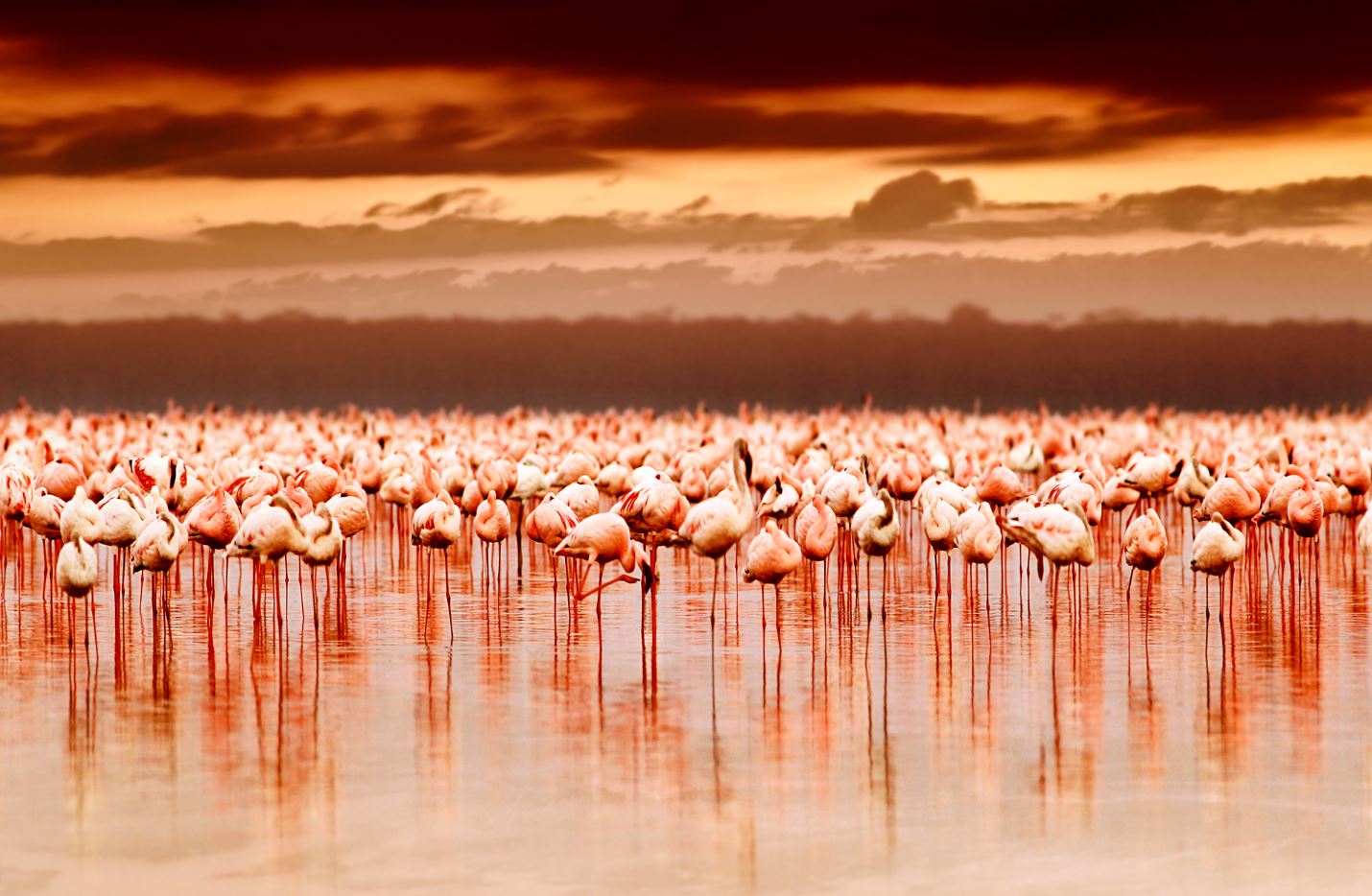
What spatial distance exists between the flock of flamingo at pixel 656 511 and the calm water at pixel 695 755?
668 millimetres

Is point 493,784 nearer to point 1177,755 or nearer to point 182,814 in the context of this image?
point 182,814

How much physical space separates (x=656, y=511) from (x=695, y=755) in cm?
565

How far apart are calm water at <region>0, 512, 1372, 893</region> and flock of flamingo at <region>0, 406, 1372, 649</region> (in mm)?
668

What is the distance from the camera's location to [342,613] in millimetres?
18391

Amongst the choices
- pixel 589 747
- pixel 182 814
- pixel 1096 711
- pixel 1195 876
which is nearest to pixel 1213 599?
pixel 1096 711

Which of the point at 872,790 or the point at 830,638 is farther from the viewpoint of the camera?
the point at 830,638

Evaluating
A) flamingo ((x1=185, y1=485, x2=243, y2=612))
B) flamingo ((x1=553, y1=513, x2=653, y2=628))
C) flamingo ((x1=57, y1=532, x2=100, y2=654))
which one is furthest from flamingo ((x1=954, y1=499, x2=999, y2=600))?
flamingo ((x1=57, y1=532, x2=100, y2=654))

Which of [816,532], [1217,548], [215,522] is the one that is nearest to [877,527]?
[816,532]

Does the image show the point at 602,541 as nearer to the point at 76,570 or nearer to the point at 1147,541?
the point at 76,570

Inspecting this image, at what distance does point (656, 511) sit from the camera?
17.4m

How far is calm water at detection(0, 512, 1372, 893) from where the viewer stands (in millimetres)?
9508

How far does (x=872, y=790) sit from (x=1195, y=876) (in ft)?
7.00

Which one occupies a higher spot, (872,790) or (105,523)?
(105,523)

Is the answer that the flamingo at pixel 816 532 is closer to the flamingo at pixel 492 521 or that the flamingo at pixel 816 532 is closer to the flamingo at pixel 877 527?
the flamingo at pixel 877 527
